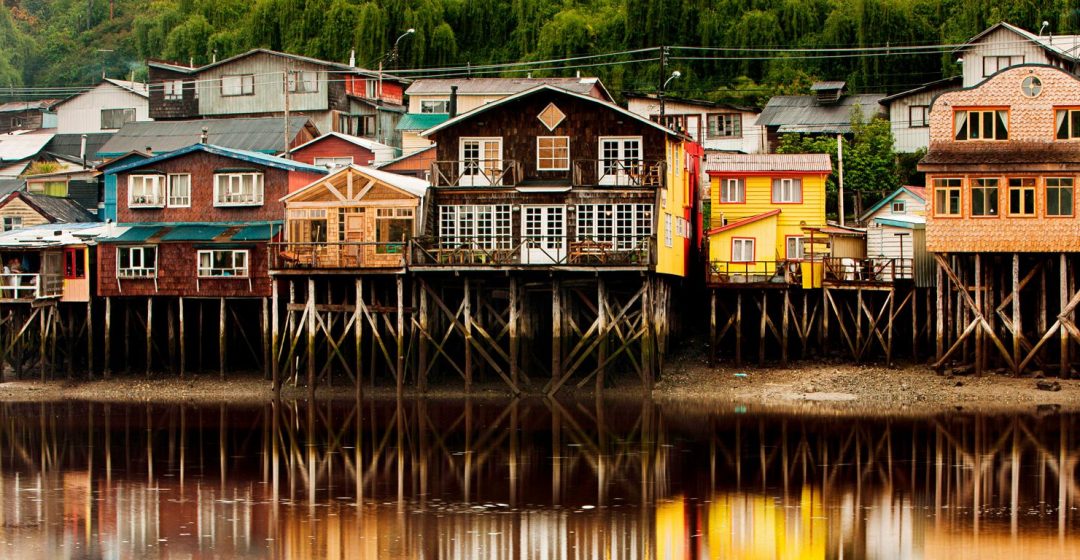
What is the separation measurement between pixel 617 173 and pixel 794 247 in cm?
756

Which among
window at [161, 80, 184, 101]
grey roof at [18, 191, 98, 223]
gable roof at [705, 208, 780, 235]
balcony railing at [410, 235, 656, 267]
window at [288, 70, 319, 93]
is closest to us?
balcony railing at [410, 235, 656, 267]

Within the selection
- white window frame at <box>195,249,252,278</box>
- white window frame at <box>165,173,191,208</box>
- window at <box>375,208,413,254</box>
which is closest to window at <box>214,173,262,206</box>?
white window frame at <box>165,173,191,208</box>

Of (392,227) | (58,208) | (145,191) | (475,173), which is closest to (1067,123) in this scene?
(475,173)

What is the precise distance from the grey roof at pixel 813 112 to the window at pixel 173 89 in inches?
1186

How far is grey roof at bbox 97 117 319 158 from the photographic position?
8000cm

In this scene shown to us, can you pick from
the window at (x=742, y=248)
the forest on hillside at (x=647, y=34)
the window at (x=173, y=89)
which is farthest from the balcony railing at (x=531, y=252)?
the window at (x=173, y=89)

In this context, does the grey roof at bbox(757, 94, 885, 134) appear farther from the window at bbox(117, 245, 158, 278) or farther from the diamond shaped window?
the window at bbox(117, 245, 158, 278)

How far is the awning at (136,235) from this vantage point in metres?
57.6

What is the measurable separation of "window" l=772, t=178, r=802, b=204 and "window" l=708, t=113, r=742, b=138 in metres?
17.7

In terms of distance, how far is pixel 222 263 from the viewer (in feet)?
186

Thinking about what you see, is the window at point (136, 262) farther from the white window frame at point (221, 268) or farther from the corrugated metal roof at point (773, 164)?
the corrugated metal roof at point (773, 164)

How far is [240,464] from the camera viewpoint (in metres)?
41.2

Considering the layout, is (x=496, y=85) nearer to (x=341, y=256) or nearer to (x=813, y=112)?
(x=813, y=112)

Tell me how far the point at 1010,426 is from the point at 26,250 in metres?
32.7
